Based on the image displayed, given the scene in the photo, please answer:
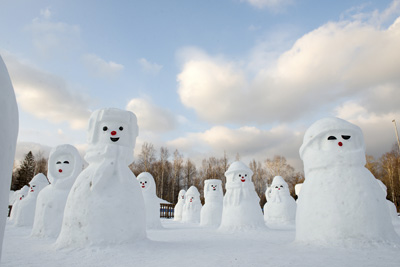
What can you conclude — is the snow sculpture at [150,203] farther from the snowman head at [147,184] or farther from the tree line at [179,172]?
the tree line at [179,172]

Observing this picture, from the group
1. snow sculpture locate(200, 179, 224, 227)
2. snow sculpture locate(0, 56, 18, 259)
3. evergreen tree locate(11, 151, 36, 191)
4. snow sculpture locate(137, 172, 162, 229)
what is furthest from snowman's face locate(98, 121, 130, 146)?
evergreen tree locate(11, 151, 36, 191)

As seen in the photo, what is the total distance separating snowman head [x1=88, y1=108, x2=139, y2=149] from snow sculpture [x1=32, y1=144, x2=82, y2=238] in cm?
266

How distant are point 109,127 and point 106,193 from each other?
153cm

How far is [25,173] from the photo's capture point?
33.1 m

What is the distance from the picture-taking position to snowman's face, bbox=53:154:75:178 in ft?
26.3

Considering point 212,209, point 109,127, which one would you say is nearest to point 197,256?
point 109,127

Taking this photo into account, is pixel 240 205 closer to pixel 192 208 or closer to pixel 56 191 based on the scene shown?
pixel 56 191

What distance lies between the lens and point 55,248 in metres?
5.22

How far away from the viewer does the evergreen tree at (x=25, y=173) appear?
106ft

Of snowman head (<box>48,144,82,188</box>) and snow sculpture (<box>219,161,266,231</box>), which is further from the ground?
snowman head (<box>48,144,82,188</box>)

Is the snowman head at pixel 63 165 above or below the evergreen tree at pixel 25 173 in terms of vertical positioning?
below

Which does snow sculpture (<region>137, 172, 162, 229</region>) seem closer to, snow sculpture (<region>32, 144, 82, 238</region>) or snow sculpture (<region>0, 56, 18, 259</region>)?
snow sculpture (<region>32, 144, 82, 238</region>)

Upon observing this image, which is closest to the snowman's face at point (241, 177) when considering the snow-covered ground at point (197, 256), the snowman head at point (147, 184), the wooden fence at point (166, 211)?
the snowman head at point (147, 184)

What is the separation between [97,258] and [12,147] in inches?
133
